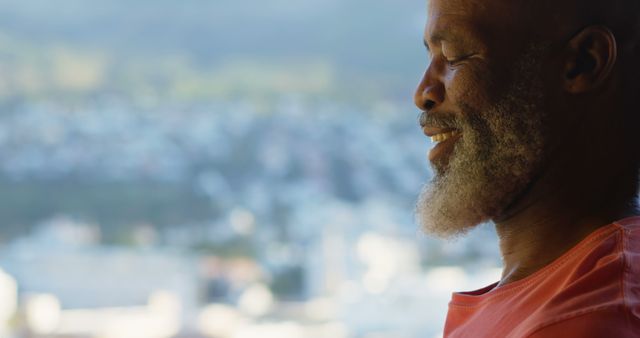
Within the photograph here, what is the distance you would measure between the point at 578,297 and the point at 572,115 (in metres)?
0.21

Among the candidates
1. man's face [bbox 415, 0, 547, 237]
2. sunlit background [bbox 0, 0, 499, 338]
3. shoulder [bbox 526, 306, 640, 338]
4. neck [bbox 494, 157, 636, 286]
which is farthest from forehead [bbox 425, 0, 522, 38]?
sunlit background [bbox 0, 0, 499, 338]

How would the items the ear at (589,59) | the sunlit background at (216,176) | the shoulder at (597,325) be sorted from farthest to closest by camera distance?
the sunlit background at (216,176) < the ear at (589,59) < the shoulder at (597,325)

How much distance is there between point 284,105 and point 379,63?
1025 millimetres

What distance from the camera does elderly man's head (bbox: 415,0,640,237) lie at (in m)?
0.72

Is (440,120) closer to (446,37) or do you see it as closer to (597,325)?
(446,37)

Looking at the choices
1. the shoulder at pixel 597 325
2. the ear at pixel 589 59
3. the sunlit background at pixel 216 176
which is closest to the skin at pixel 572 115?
the ear at pixel 589 59

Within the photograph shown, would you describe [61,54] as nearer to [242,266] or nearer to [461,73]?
[242,266]

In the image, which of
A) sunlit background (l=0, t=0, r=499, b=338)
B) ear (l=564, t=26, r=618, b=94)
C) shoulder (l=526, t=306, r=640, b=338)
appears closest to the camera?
shoulder (l=526, t=306, r=640, b=338)

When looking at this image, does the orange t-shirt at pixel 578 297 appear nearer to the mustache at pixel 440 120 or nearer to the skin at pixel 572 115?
the skin at pixel 572 115

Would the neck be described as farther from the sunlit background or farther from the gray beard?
the sunlit background

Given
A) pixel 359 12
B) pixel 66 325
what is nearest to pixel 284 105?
pixel 359 12

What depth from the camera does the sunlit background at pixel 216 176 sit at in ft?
14.3

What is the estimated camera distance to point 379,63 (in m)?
4.98

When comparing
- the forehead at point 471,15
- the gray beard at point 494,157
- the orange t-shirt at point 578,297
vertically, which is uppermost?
the forehead at point 471,15
